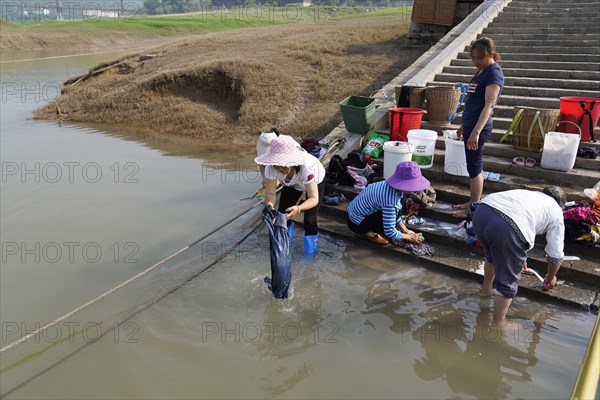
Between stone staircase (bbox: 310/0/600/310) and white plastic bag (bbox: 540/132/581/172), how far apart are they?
13 cm

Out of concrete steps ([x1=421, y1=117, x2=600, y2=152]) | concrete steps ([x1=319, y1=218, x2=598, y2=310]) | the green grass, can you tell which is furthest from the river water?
the green grass

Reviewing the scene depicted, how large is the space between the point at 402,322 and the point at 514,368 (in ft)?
3.24

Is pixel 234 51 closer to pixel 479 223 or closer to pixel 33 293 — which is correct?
pixel 33 293

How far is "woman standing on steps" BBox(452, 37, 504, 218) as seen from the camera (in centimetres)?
478

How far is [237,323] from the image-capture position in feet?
14.0

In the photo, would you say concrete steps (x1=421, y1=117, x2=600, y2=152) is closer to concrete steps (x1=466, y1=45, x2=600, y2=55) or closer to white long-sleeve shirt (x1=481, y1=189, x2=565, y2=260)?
white long-sleeve shirt (x1=481, y1=189, x2=565, y2=260)

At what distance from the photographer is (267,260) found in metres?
5.38

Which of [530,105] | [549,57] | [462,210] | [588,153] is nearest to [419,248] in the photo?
[462,210]

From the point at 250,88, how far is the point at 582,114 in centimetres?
850

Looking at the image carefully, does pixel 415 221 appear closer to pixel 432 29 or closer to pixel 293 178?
pixel 293 178

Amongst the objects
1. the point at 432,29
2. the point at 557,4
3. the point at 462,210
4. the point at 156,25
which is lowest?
the point at 462,210

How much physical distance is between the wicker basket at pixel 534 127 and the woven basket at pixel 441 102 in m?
1.31

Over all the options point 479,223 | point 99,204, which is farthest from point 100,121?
point 479,223

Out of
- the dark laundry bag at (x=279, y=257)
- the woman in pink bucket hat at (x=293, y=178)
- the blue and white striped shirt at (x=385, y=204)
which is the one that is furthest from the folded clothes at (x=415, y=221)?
the dark laundry bag at (x=279, y=257)
